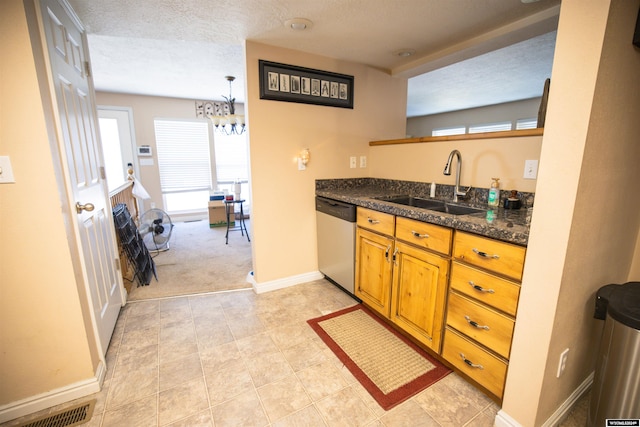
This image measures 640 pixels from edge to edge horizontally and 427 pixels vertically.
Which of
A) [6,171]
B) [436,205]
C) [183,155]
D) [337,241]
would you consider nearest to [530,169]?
[436,205]

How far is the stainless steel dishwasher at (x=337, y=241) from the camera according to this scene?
89.7 inches

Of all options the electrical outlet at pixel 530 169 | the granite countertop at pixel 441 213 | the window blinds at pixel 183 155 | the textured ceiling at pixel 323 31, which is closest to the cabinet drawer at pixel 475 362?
the granite countertop at pixel 441 213

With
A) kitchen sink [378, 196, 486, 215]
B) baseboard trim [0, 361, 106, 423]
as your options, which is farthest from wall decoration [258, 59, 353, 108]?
baseboard trim [0, 361, 106, 423]

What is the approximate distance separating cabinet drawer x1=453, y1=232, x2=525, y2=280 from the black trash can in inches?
14.4

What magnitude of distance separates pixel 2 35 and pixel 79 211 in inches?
32.4

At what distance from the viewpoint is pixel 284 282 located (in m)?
2.70

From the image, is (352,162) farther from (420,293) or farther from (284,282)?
(420,293)

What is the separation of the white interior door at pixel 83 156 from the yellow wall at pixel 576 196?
2183mm

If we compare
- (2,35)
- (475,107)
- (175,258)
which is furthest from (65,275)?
(475,107)

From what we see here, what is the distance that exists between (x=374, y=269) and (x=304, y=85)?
1.70 m

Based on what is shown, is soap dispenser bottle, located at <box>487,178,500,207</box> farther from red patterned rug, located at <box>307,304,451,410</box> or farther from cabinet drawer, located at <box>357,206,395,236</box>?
red patterned rug, located at <box>307,304,451,410</box>

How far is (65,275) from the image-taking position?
4.52ft

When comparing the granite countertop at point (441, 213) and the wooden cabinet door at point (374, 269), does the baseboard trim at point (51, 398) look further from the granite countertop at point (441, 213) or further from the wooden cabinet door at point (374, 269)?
the granite countertop at point (441, 213)

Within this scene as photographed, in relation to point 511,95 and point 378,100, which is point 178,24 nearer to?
point 378,100
